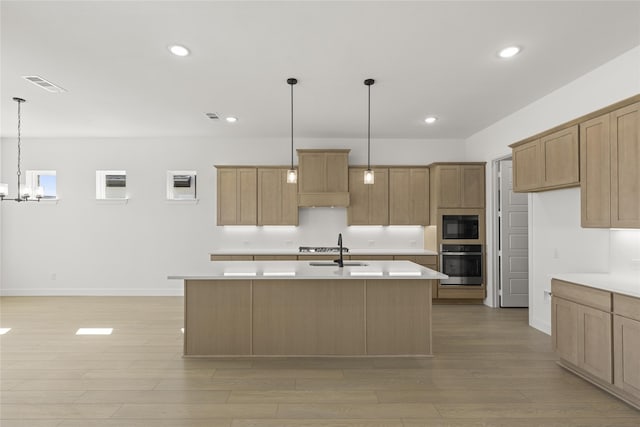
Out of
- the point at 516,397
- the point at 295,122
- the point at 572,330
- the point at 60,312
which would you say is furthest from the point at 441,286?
the point at 60,312

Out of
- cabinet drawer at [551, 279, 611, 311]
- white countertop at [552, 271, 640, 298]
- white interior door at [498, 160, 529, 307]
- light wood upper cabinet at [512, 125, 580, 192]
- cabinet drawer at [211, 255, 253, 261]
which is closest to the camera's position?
white countertop at [552, 271, 640, 298]

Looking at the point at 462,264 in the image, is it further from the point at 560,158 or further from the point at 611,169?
the point at 611,169

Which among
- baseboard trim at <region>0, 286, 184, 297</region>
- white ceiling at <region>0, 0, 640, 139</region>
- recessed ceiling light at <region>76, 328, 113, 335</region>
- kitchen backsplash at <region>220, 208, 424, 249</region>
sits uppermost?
white ceiling at <region>0, 0, 640, 139</region>

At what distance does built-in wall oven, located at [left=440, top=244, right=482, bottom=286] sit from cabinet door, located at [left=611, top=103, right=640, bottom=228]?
311cm

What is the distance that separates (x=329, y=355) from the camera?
152 inches

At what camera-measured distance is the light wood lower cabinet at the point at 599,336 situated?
108 inches

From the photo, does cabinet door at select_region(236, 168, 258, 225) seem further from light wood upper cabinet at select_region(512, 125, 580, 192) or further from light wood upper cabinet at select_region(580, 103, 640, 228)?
light wood upper cabinet at select_region(580, 103, 640, 228)

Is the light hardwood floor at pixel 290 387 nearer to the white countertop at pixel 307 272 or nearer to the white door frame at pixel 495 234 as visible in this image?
the white countertop at pixel 307 272

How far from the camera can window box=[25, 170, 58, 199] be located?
274 inches

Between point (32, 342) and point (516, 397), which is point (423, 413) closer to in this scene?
point (516, 397)

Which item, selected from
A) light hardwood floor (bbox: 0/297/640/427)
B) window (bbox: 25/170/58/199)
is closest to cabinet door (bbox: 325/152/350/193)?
light hardwood floor (bbox: 0/297/640/427)

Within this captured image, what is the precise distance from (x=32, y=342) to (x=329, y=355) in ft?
11.6

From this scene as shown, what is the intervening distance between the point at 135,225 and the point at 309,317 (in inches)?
185

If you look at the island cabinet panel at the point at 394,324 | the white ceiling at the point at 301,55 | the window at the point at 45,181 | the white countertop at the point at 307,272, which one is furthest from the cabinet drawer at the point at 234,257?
the window at the point at 45,181
